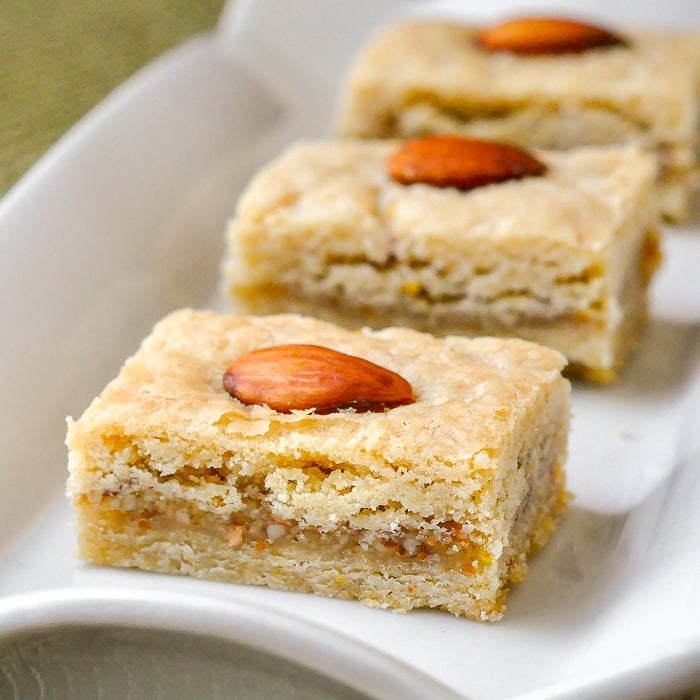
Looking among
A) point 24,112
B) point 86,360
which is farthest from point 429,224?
point 24,112

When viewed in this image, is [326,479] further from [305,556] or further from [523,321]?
[523,321]

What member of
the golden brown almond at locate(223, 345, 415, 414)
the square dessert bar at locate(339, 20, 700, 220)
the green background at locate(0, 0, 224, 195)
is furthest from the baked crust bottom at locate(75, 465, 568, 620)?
the square dessert bar at locate(339, 20, 700, 220)

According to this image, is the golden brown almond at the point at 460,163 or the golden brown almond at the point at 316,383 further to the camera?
the golden brown almond at the point at 460,163

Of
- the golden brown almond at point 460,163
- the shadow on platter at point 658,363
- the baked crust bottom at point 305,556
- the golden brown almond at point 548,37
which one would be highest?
the golden brown almond at point 548,37

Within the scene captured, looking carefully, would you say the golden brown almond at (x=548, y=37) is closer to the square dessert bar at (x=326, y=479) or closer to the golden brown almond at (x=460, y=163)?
the golden brown almond at (x=460, y=163)

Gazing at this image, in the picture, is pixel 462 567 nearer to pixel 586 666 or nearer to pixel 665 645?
pixel 586 666

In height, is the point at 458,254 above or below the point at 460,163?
below

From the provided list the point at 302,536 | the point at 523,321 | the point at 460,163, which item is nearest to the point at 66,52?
the point at 460,163

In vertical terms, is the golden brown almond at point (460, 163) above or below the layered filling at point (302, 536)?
above


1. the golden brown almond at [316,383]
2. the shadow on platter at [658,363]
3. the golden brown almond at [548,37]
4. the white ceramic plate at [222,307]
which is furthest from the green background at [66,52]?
the shadow on platter at [658,363]
